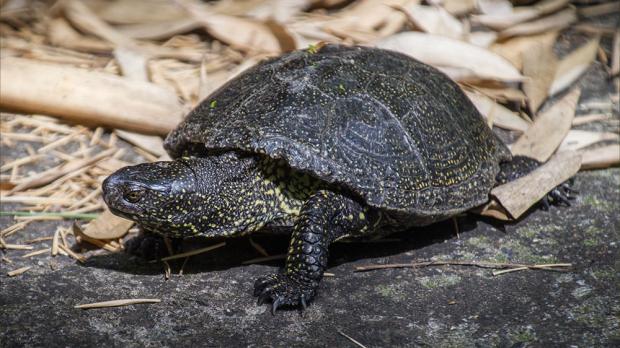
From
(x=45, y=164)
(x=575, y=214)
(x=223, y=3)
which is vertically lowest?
(x=575, y=214)

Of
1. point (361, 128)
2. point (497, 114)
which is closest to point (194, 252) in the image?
point (361, 128)

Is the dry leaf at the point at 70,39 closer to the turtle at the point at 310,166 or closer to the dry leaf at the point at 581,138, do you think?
the turtle at the point at 310,166

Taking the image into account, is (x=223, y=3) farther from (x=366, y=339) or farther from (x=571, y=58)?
(x=366, y=339)

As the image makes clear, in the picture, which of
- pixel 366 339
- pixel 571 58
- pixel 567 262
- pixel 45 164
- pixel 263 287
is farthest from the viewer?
pixel 571 58

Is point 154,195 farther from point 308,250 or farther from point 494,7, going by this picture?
point 494,7

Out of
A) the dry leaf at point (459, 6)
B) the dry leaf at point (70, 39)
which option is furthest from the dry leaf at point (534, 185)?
the dry leaf at point (70, 39)

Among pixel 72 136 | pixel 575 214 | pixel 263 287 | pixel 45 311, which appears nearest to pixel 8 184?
pixel 72 136
